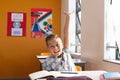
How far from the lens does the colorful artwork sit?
6441 mm

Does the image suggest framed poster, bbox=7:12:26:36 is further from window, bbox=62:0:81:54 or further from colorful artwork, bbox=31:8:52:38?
window, bbox=62:0:81:54

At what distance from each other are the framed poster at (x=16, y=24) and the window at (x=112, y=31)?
335 centimetres

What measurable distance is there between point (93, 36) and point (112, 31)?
0.48 meters

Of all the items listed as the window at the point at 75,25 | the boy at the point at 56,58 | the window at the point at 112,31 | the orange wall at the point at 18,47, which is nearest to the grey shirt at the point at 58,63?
the boy at the point at 56,58

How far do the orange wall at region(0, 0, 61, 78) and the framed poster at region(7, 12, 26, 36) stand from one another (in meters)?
0.08

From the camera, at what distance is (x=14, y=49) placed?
6.35 metres

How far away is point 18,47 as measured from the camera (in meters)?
6.36

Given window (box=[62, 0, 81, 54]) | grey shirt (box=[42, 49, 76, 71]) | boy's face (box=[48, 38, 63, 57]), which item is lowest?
grey shirt (box=[42, 49, 76, 71])

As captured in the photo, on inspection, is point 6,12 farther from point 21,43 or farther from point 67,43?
point 67,43

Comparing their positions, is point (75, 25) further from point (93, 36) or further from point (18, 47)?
point (93, 36)

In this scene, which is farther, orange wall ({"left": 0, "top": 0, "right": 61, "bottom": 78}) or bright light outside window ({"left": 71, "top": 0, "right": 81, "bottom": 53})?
orange wall ({"left": 0, "top": 0, "right": 61, "bottom": 78})

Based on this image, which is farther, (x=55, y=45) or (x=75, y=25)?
(x=75, y=25)

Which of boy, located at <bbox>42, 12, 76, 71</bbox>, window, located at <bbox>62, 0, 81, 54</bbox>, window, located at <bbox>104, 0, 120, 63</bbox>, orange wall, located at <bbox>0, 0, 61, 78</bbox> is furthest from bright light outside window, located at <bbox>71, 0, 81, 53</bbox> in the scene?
boy, located at <bbox>42, 12, 76, 71</bbox>

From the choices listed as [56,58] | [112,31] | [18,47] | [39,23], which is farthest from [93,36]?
[18,47]
